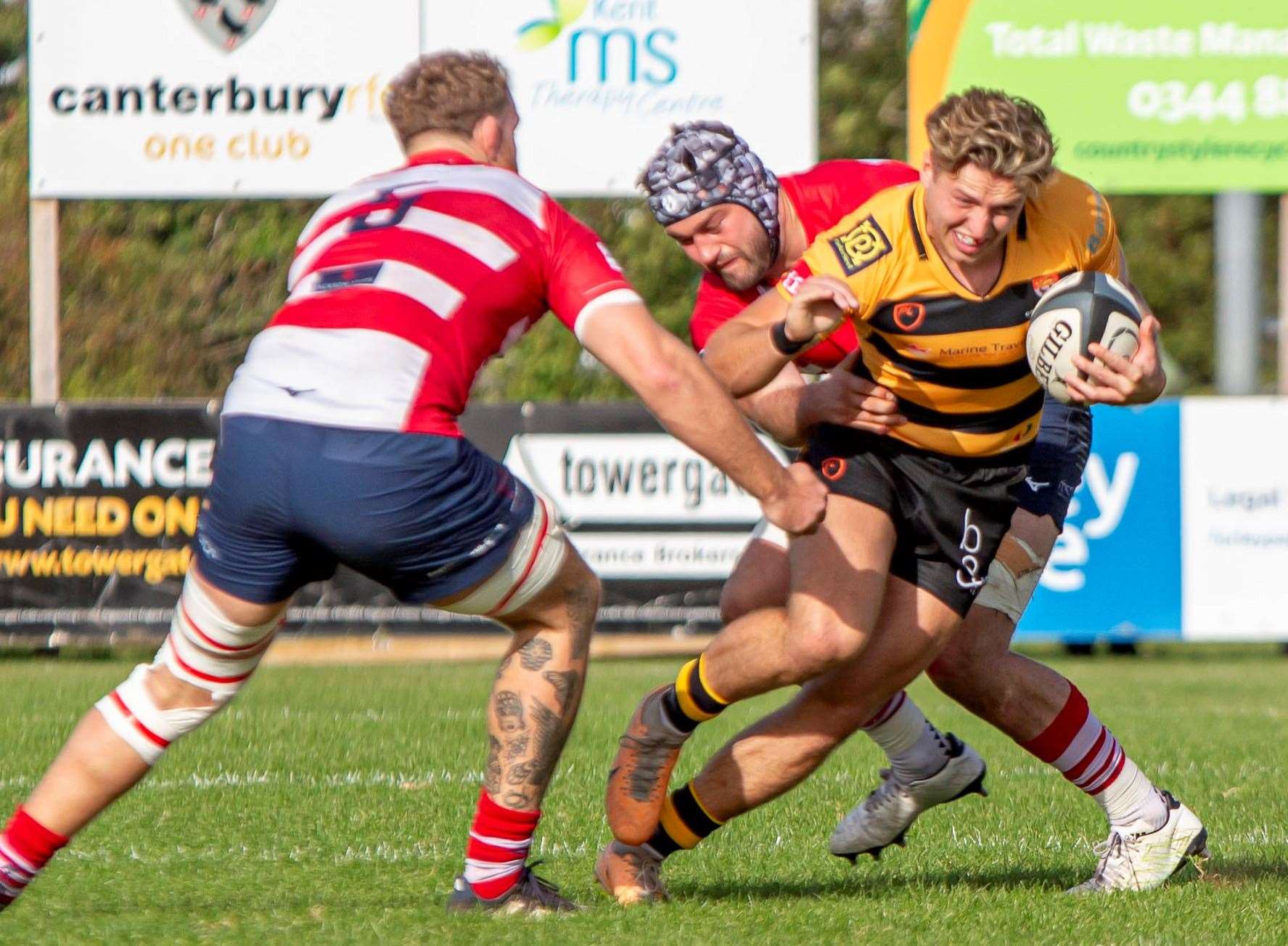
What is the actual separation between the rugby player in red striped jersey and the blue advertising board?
8.97 metres

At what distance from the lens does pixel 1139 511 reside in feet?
41.9

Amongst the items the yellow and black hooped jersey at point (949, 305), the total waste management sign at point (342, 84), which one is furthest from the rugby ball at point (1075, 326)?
the total waste management sign at point (342, 84)

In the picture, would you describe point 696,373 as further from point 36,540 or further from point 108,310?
point 108,310

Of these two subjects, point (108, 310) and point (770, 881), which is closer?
point (770, 881)

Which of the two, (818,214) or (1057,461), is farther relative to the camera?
(1057,461)

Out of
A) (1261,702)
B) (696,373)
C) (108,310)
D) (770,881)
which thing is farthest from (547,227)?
(108,310)

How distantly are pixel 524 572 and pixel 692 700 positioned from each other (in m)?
0.84

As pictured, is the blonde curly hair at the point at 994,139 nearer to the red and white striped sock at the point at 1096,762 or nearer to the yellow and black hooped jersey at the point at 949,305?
the yellow and black hooped jersey at the point at 949,305

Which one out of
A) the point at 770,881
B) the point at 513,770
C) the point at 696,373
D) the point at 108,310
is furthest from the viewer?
the point at 108,310

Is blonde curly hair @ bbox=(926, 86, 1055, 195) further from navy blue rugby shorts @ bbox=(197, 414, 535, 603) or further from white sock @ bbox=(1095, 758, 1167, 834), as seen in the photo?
white sock @ bbox=(1095, 758, 1167, 834)

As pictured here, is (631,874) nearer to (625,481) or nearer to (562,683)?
(562,683)

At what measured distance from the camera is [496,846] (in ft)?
14.1

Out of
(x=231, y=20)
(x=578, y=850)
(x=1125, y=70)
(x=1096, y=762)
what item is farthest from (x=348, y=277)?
(x=1125, y=70)

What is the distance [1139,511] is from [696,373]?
30.8 feet
